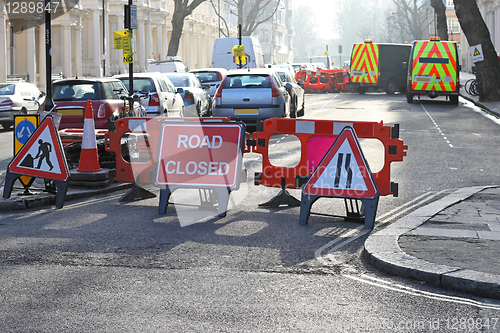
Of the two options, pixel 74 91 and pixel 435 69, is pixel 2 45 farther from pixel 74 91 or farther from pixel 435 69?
pixel 74 91

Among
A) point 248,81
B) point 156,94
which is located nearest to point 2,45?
point 156,94

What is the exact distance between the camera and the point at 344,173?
7473 millimetres

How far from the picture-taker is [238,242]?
6.67m

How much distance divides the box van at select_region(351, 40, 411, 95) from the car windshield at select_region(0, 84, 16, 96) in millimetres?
21619

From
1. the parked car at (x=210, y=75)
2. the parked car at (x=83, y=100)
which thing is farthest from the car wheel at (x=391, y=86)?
the parked car at (x=83, y=100)

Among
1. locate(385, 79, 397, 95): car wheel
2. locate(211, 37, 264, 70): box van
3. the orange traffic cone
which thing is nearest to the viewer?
the orange traffic cone

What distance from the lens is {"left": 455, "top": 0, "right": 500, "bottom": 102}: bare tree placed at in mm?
27703

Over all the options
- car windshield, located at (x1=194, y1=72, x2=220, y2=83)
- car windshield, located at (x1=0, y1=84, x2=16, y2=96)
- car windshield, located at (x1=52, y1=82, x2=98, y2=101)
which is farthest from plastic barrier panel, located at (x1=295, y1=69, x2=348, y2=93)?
car windshield, located at (x1=52, y1=82, x2=98, y2=101)

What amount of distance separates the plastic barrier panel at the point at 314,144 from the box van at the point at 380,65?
32.4m

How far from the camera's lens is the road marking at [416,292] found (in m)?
4.85

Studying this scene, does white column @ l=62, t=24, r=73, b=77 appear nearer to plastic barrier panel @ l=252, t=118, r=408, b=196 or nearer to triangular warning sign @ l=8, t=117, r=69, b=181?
triangular warning sign @ l=8, t=117, r=69, b=181

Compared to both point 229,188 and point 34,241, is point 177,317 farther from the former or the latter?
point 229,188

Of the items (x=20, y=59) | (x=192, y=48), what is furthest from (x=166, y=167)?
(x=192, y=48)

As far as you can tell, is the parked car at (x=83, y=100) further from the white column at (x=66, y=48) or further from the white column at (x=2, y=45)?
the white column at (x=66, y=48)
